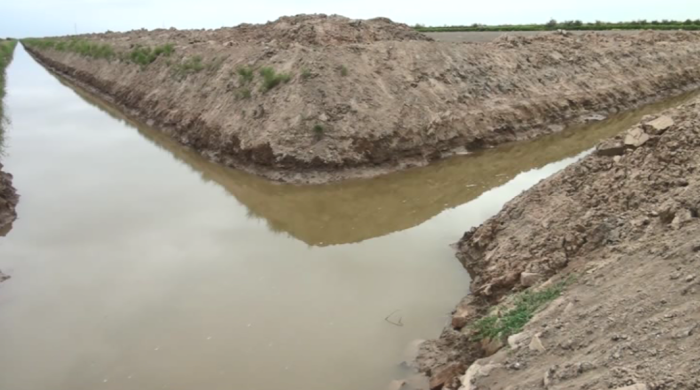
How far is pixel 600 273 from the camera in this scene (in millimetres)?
5773

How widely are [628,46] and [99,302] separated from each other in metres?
22.2

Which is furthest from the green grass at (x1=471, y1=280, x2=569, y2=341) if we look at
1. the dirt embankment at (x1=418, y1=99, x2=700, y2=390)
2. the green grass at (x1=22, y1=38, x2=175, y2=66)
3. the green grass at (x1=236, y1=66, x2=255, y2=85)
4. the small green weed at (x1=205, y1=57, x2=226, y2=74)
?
the green grass at (x1=22, y1=38, x2=175, y2=66)

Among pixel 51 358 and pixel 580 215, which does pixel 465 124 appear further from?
pixel 51 358

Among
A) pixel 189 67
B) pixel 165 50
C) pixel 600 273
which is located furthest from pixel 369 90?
pixel 165 50

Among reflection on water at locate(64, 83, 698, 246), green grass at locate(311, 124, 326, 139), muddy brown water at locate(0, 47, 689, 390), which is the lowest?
muddy brown water at locate(0, 47, 689, 390)

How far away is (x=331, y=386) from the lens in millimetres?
6094

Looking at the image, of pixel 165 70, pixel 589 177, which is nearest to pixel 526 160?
pixel 589 177

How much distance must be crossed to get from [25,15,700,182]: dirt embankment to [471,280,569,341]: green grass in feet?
23.2

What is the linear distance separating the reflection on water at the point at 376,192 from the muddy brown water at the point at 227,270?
52 mm

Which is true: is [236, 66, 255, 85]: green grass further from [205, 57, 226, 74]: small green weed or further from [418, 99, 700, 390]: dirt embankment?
[418, 99, 700, 390]: dirt embankment

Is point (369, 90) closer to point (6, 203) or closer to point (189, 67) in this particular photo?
point (189, 67)

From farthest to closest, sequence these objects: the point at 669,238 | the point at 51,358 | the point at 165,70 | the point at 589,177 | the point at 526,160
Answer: the point at 165,70, the point at 526,160, the point at 589,177, the point at 51,358, the point at 669,238

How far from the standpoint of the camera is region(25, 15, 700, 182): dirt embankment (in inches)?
530

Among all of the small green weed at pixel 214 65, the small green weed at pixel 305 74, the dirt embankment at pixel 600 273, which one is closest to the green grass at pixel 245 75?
the small green weed at pixel 214 65
